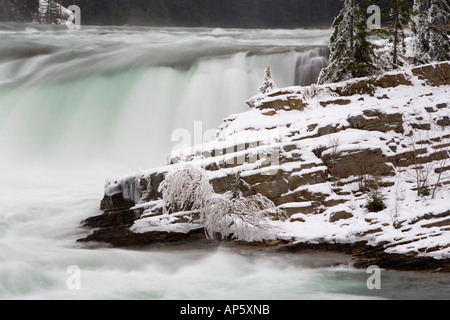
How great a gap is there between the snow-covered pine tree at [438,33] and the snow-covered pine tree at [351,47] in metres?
4.96

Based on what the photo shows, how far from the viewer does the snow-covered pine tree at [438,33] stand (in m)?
24.3

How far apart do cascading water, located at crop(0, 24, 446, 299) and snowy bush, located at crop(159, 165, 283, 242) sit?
32.1 inches

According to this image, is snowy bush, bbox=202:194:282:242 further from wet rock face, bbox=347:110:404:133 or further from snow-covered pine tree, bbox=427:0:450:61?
snow-covered pine tree, bbox=427:0:450:61

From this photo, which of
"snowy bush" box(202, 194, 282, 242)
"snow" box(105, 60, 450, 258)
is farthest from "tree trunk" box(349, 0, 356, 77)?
"snowy bush" box(202, 194, 282, 242)

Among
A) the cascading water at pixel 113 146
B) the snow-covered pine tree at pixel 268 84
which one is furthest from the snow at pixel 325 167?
the snow-covered pine tree at pixel 268 84

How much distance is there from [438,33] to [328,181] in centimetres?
1305

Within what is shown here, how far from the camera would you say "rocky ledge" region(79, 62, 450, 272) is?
44.9 feet

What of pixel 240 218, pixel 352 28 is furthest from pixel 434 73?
pixel 240 218

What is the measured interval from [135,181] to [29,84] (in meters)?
21.2

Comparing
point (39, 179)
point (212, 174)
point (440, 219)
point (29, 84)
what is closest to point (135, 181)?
point (212, 174)

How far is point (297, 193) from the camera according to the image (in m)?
15.5

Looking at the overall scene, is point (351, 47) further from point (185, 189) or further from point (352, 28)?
point (185, 189)

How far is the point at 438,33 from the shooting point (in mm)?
24328
